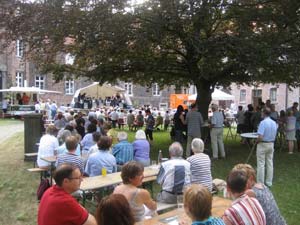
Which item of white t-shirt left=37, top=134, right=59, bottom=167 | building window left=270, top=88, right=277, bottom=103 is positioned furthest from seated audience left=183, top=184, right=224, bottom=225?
building window left=270, top=88, right=277, bottom=103

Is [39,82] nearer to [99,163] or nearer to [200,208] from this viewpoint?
[99,163]

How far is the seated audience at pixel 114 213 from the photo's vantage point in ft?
9.75

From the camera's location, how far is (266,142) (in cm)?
864

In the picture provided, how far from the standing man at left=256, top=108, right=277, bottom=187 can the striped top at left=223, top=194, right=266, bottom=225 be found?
5.04 metres

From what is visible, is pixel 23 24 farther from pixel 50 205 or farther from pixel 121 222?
pixel 121 222

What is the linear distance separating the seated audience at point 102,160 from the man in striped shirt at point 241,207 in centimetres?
330

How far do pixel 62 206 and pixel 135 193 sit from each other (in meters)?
0.93

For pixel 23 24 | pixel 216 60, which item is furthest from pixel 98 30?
A: pixel 216 60

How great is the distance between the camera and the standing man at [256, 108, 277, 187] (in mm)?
8531

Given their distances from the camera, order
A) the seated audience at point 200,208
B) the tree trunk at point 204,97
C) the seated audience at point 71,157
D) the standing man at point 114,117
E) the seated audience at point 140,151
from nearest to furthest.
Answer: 1. the seated audience at point 200,208
2. the seated audience at point 71,157
3. the seated audience at point 140,151
4. the tree trunk at point 204,97
5. the standing man at point 114,117

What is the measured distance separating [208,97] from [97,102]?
2163 cm

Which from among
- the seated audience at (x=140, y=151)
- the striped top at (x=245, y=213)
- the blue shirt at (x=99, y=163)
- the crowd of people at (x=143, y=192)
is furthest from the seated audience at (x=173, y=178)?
the seated audience at (x=140, y=151)

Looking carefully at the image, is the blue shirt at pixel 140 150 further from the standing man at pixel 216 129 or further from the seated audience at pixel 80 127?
the standing man at pixel 216 129

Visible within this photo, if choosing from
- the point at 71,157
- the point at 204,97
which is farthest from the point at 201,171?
the point at 204,97
